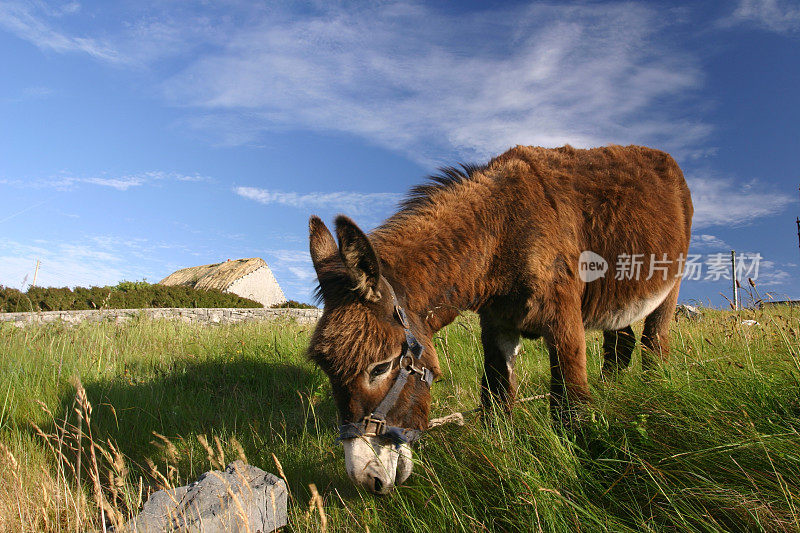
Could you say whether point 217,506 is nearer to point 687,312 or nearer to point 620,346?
point 620,346

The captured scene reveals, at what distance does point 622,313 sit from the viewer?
439 centimetres

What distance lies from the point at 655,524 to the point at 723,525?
32 centimetres

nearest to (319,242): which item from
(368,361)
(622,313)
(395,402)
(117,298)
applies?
(368,361)

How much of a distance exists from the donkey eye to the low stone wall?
8517 mm

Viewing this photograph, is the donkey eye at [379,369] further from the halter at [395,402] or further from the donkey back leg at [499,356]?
the donkey back leg at [499,356]

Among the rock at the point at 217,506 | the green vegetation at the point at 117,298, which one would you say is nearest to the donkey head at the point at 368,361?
the rock at the point at 217,506

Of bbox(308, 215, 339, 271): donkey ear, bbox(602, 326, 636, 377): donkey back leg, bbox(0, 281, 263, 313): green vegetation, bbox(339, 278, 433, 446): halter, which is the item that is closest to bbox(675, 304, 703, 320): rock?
bbox(602, 326, 636, 377): donkey back leg

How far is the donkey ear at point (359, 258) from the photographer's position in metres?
2.61

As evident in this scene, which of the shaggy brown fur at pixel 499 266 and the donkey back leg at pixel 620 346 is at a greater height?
the shaggy brown fur at pixel 499 266

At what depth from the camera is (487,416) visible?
3641 millimetres

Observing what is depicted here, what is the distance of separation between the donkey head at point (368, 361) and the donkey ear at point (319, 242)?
10 cm

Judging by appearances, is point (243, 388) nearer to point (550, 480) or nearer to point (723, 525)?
point (550, 480)

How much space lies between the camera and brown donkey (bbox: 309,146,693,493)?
2.81 m

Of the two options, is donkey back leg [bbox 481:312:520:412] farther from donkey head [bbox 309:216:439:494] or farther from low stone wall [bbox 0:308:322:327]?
low stone wall [bbox 0:308:322:327]
